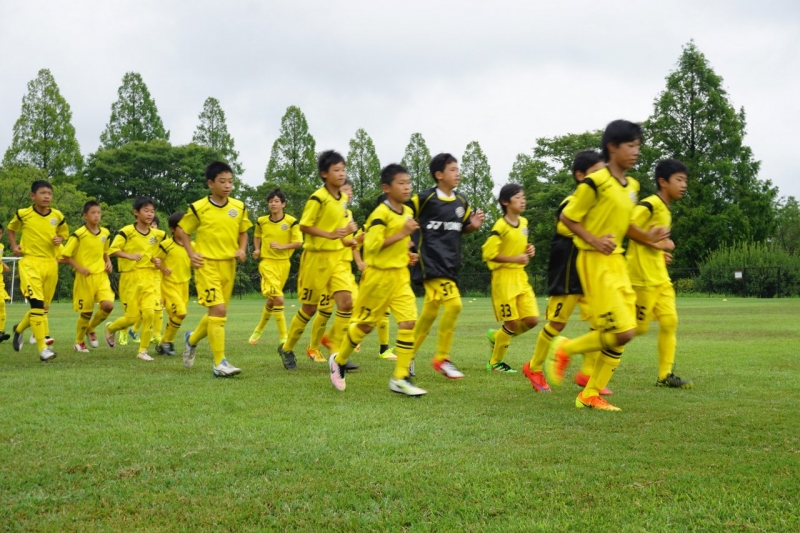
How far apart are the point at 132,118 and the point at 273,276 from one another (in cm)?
5484

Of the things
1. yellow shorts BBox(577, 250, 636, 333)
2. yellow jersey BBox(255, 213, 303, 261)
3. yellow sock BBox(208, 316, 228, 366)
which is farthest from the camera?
yellow jersey BBox(255, 213, 303, 261)

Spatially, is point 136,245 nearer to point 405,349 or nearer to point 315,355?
point 315,355

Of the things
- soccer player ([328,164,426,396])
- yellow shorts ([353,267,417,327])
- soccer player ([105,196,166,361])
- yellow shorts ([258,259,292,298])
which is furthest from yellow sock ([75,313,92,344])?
yellow shorts ([353,267,417,327])

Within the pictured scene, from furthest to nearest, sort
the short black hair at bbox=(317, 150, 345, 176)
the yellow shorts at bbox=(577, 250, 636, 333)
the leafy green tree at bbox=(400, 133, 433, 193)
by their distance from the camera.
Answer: the leafy green tree at bbox=(400, 133, 433, 193)
the short black hair at bbox=(317, 150, 345, 176)
the yellow shorts at bbox=(577, 250, 636, 333)

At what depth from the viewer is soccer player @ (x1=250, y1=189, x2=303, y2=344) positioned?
1133 centimetres

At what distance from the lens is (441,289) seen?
7.22 metres

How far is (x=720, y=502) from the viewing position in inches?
132

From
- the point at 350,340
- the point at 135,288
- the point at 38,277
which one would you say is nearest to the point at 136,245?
the point at 135,288

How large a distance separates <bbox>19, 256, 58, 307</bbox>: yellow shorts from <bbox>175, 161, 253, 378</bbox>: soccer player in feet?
9.77

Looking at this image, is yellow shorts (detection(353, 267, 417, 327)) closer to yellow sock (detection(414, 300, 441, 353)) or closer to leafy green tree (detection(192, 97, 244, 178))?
yellow sock (detection(414, 300, 441, 353))

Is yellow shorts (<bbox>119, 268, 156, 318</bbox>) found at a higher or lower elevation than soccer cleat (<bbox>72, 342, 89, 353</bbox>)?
higher

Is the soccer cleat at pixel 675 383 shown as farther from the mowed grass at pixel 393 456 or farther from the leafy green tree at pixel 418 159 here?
the leafy green tree at pixel 418 159

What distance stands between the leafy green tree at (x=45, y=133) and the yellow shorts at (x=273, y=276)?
153 feet

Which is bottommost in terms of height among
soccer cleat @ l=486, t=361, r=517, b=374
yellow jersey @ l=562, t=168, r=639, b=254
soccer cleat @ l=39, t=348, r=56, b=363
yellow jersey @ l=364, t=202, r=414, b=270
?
Result: soccer cleat @ l=39, t=348, r=56, b=363
